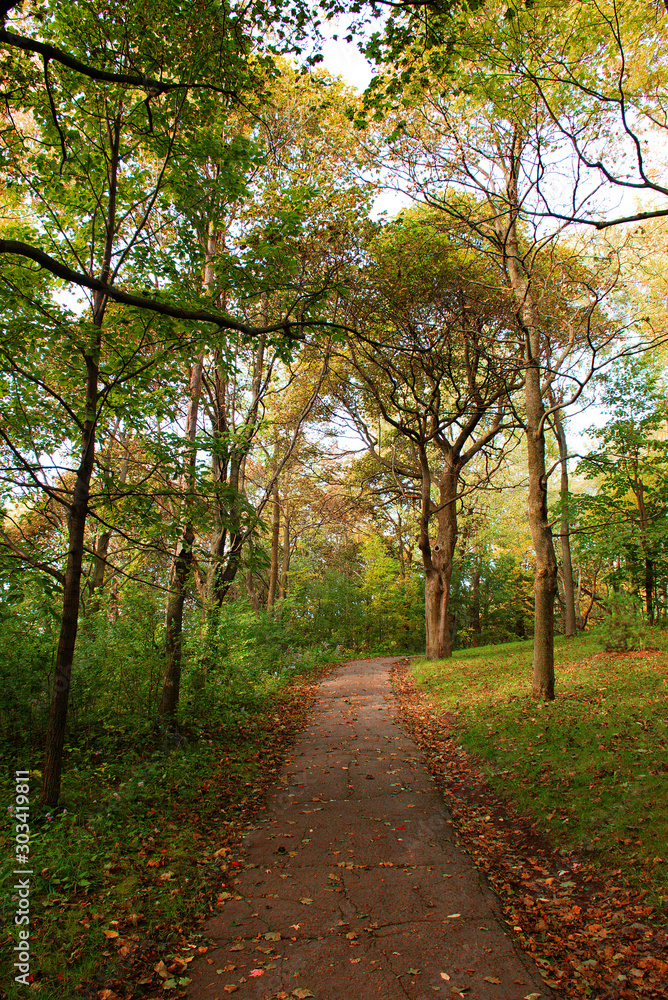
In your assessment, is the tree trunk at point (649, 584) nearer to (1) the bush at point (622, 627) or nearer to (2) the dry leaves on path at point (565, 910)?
(1) the bush at point (622, 627)

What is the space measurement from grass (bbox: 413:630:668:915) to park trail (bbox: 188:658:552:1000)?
1.04 m

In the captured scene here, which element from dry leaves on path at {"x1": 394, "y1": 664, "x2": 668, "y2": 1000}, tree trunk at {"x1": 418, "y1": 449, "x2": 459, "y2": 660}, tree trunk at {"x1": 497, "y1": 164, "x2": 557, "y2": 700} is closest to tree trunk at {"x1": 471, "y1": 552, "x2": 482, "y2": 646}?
tree trunk at {"x1": 418, "y1": 449, "x2": 459, "y2": 660}

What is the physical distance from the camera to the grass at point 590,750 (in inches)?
166

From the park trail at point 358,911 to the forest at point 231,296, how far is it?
6.39 ft

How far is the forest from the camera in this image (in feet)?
15.0

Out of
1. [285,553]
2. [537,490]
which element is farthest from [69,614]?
[285,553]

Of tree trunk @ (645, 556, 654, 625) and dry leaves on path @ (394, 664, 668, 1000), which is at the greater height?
tree trunk @ (645, 556, 654, 625)

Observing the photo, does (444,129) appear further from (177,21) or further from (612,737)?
(612,737)

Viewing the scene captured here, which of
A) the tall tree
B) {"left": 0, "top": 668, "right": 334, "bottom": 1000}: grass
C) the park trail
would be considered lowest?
the park trail

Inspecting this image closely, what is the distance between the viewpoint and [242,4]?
4.66 m

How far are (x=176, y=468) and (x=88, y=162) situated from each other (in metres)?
2.91

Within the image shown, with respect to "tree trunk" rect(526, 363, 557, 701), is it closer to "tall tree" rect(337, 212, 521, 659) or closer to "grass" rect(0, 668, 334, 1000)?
"tall tree" rect(337, 212, 521, 659)

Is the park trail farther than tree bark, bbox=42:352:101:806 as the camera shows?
No

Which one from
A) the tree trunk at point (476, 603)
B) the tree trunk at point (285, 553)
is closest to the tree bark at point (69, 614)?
the tree trunk at point (285, 553)
